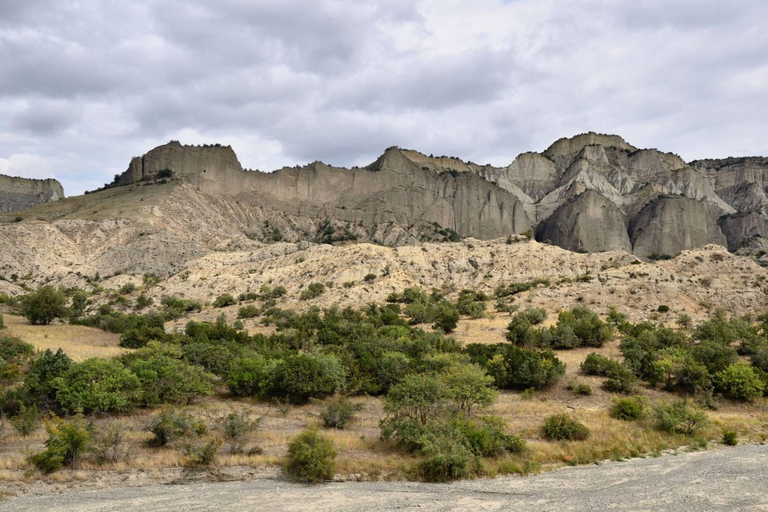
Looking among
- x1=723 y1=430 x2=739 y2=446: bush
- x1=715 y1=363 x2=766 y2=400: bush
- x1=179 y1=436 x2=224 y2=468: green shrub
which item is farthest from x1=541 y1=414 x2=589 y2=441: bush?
x1=179 y1=436 x2=224 y2=468: green shrub

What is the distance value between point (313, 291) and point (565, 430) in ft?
117

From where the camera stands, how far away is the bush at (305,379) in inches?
755

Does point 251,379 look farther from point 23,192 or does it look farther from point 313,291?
point 23,192

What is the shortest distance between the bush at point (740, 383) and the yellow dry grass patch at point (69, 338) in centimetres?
2943

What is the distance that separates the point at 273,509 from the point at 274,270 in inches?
1973

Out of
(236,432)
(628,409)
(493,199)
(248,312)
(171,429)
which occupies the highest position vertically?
(493,199)

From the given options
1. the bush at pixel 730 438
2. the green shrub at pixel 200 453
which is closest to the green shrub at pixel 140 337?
the green shrub at pixel 200 453

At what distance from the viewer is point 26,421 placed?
1402 centimetres

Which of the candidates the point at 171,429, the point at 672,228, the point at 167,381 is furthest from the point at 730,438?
the point at 672,228

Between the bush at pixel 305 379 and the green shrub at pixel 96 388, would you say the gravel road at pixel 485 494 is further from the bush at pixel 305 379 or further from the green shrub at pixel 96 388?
the bush at pixel 305 379

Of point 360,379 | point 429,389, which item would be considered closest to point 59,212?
point 360,379

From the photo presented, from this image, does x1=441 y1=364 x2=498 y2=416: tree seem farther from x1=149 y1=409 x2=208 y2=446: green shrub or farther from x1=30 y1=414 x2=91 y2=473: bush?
x1=30 y1=414 x2=91 y2=473: bush

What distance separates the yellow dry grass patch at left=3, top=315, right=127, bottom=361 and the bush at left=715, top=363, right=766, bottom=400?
A: 29427 mm

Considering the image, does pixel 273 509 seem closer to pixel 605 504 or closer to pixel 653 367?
pixel 605 504
